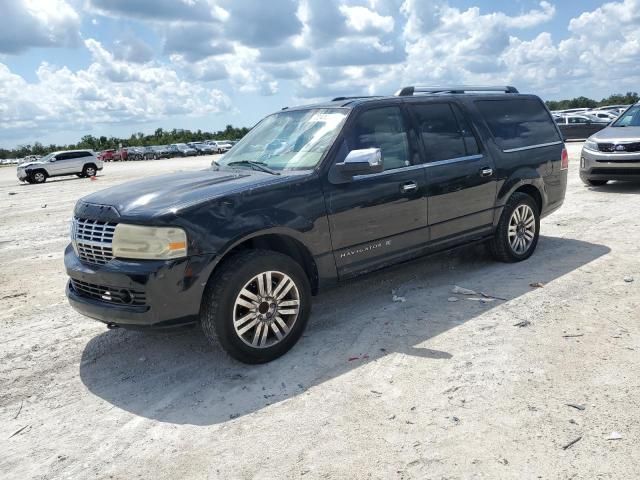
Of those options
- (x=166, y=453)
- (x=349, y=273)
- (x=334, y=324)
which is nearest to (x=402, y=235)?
(x=349, y=273)

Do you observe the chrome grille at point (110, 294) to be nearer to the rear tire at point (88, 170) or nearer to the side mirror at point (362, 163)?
the side mirror at point (362, 163)

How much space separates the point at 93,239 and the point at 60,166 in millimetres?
29163

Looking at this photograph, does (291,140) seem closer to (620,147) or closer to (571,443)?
(571,443)

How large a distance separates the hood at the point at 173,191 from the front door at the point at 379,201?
0.60m

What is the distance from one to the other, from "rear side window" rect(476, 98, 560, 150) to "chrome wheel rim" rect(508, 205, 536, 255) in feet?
2.40

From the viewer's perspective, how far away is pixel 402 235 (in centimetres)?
495

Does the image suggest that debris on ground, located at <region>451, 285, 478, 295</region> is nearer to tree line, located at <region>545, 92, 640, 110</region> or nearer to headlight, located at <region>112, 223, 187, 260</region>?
headlight, located at <region>112, 223, 187, 260</region>

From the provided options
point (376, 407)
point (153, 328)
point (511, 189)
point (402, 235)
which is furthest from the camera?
point (511, 189)

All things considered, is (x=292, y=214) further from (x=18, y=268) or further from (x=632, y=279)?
(x=18, y=268)

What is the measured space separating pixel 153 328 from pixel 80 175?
99.9 feet

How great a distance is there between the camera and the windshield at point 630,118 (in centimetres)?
1131

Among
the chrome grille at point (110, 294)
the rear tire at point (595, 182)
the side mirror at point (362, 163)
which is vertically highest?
the side mirror at point (362, 163)

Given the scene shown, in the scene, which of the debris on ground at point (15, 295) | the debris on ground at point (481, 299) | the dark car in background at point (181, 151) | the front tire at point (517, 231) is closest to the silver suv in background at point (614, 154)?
the front tire at point (517, 231)

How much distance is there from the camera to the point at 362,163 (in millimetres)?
4258
